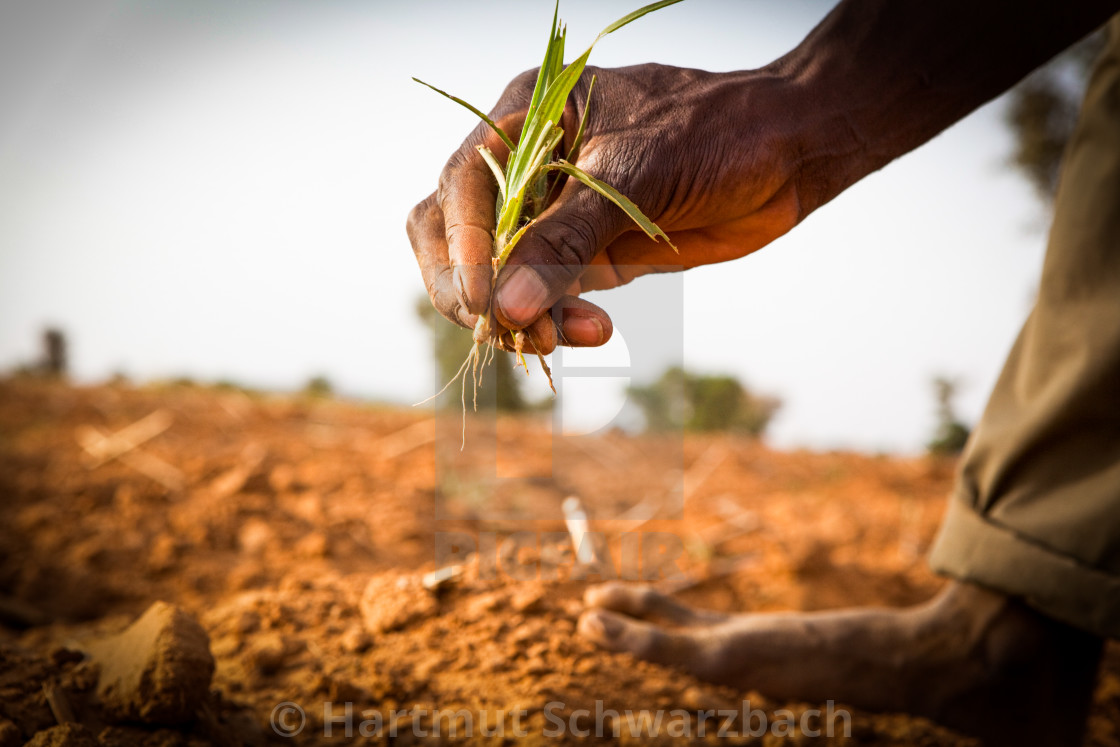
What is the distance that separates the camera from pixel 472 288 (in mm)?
1111

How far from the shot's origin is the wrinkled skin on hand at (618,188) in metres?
1.14

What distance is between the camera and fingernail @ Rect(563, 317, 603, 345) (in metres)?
1.22

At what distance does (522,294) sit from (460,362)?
3.85 ft

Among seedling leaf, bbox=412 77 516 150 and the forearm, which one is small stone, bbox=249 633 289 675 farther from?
the forearm

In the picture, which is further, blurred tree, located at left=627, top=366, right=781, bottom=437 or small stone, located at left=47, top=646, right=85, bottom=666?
blurred tree, located at left=627, top=366, right=781, bottom=437

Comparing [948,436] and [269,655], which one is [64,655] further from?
[948,436]

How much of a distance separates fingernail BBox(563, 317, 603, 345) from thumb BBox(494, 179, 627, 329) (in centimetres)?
8

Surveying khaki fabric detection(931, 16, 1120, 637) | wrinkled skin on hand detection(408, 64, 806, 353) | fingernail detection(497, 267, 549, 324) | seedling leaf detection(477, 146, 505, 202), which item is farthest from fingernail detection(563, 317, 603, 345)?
khaki fabric detection(931, 16, 1120, 637)

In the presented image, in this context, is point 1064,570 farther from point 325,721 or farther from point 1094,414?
point 325,721

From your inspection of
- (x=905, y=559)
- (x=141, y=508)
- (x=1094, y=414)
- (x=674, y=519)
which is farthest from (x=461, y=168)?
(x=905, y=559)

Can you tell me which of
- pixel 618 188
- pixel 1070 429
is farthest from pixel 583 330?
pixel 1070 429

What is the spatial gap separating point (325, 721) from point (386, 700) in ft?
0.42

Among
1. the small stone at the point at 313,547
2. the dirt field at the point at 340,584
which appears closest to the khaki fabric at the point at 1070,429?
the dirt field at the point at 340,584

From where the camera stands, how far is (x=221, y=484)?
3.04m
